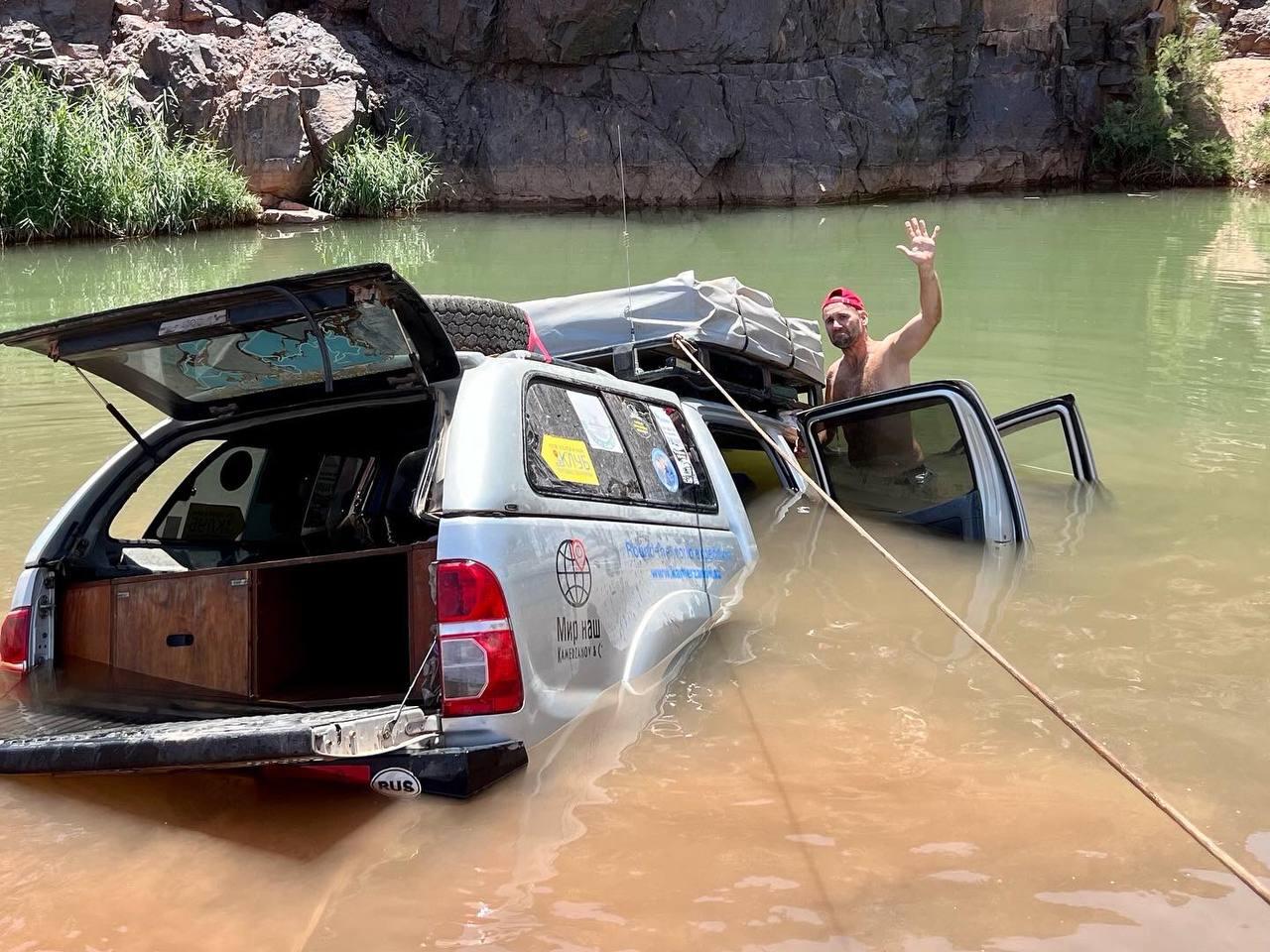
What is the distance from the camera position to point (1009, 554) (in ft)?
21.2

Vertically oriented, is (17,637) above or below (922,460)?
below

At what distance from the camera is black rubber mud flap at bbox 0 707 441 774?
10.6ft

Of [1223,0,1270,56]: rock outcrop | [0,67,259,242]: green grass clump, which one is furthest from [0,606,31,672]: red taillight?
[1223,0,1270,56]: rock outcrop

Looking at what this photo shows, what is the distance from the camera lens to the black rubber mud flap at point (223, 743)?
3225mm

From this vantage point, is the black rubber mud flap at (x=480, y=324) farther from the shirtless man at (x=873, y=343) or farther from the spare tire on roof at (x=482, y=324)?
the shirtless man at (x=873, y=343)

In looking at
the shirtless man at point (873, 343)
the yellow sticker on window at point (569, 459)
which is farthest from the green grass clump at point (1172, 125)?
the yellow sticker on window at point (569, 459)

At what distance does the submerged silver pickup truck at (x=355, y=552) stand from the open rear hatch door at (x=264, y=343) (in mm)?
12

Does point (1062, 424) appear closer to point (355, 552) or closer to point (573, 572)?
point (573, 572)

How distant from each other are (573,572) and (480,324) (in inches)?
64.1

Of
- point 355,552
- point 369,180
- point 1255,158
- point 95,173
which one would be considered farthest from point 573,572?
point 1255,158

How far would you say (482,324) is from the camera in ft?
16.9

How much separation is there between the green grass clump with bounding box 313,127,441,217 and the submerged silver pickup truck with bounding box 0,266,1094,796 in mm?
24340

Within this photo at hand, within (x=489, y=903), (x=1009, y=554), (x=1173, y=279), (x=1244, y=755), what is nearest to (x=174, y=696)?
(x=489, y=903)

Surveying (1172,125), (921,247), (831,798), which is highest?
(1172,125)
